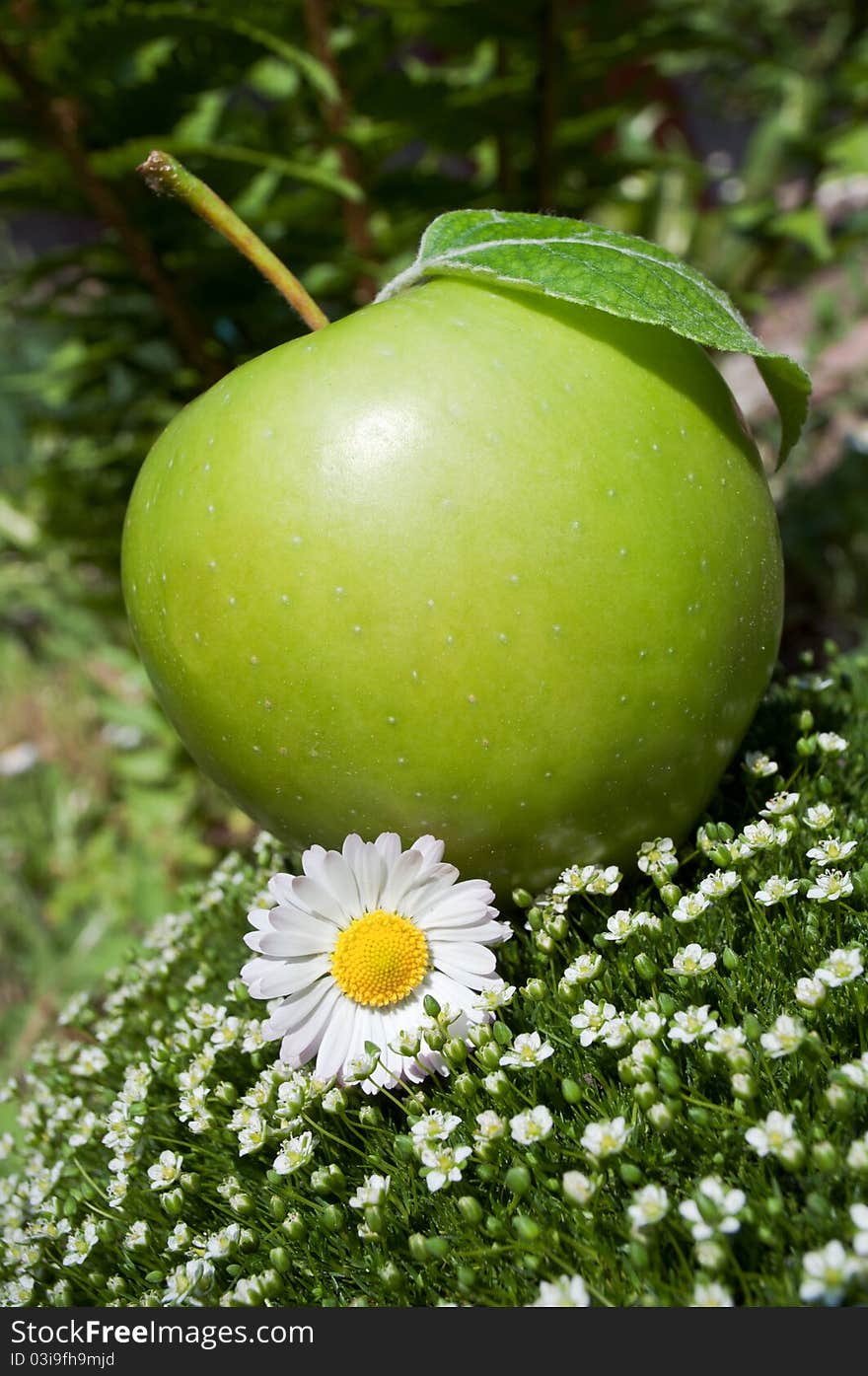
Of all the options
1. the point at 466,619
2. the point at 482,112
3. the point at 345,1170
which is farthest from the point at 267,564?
the point at 482,112

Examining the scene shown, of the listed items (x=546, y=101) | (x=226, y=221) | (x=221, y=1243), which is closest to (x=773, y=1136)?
(x=221, y=1243)

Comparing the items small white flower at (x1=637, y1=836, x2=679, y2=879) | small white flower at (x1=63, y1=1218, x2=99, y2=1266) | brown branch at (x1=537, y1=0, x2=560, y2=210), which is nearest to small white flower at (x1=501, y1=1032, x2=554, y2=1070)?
small white flower at (x1=637, y1=836, x2=679, y2=879)

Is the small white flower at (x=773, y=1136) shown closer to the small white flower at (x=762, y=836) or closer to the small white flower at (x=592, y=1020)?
the small white flower at (x=592, y=1020)

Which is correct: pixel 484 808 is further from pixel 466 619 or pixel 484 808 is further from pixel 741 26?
pixel 741 26

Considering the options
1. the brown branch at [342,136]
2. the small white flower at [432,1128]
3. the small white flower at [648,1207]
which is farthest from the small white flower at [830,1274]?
the brown branch at [342,136]

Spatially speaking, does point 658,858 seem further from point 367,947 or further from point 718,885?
point 367,947

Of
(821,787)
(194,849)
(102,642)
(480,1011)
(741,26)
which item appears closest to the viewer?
(480,1011)
